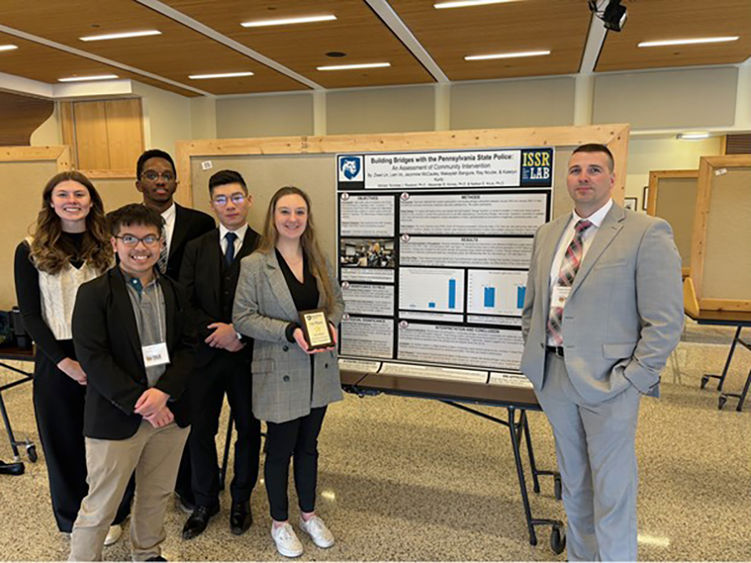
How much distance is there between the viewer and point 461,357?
8.83 ft

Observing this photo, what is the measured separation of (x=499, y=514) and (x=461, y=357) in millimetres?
785

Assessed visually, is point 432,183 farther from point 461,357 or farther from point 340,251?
→ point 461,357

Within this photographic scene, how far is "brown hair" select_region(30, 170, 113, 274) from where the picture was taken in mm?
2094

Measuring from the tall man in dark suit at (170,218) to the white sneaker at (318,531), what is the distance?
666mm

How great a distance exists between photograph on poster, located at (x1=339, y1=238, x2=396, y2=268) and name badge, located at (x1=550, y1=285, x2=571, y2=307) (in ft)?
3.05

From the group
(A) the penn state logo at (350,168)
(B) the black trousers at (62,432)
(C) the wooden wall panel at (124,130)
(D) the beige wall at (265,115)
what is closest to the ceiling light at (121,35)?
(C) the wooden wall panel at (124,130)

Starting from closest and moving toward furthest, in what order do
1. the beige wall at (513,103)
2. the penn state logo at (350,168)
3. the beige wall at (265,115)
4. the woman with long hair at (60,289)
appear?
1. the woman with long hair at (60,289)
2. the penn state logo at (350,168)
3. the beige wall at (513,103)
4. the beige wall at (265,115)

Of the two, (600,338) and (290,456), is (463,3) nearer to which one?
(600,338)

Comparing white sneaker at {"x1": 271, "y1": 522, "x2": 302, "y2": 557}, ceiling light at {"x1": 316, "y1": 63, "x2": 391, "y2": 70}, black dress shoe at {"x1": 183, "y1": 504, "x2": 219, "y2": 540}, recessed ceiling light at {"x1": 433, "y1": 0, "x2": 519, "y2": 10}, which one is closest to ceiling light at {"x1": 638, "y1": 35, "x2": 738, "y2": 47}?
recessed ceiling light at {"x1": 433, "y1": 0, "x2": 519, "y2": 10}

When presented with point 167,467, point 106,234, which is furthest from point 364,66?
point 167,467

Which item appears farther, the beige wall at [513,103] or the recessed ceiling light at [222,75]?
the beige wall at [513,103]

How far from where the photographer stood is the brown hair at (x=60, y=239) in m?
2.09

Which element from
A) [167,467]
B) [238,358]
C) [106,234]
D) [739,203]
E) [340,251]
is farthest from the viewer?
[739,203]

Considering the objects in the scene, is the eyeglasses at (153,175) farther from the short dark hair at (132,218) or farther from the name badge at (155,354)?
the name badge at (155,354)
